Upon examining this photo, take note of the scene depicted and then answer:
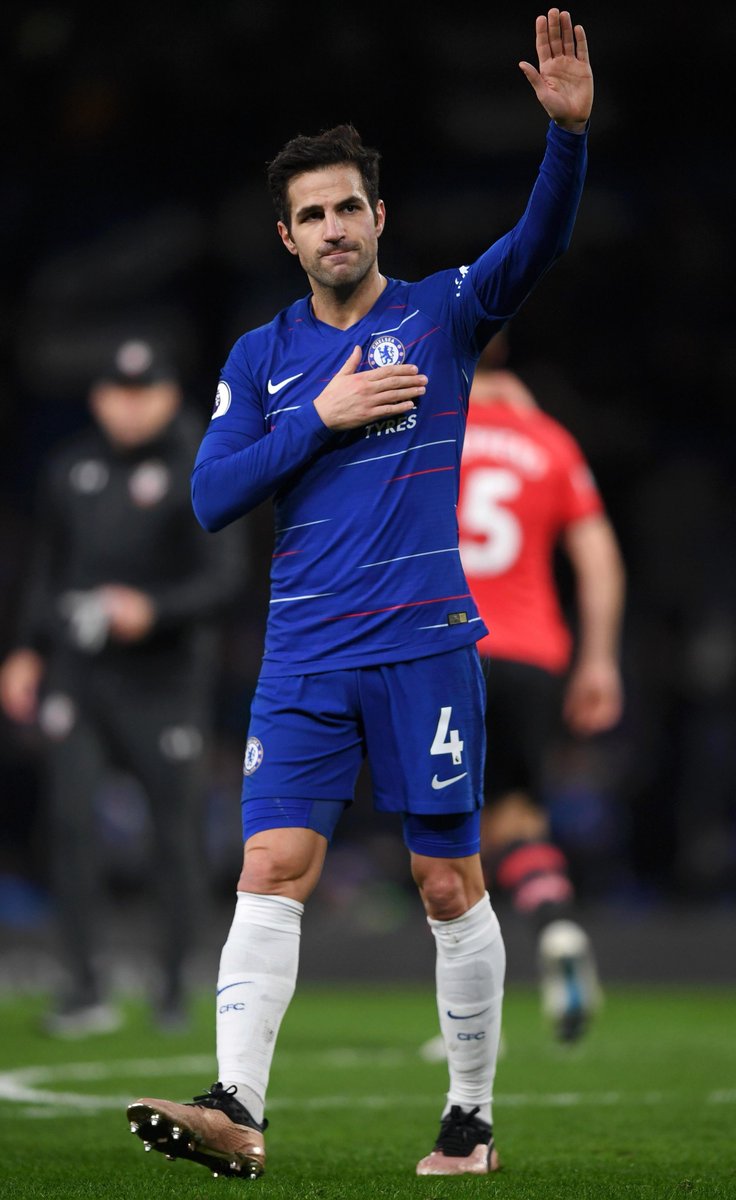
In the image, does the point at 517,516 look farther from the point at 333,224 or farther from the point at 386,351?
the point at 333,224

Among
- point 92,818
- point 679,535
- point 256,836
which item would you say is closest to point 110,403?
point 92,818

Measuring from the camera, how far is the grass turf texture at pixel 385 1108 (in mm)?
3607

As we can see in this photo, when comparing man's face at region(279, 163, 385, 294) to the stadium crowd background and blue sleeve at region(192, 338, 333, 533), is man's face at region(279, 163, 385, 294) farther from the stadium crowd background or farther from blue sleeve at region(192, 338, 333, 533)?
the stadium crowd background

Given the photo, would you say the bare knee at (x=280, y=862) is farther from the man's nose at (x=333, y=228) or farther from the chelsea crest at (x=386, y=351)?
the man's nose at (x=333, y=228)

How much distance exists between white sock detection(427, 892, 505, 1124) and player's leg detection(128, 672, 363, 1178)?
0.36 metres

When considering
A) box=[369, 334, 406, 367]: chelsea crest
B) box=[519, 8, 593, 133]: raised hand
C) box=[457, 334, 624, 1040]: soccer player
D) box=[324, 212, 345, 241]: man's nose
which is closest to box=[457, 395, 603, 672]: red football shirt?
box=[457, 334, 624, 1040]: soccer player

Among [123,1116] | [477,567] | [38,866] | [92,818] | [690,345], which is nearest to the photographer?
[123,1116]

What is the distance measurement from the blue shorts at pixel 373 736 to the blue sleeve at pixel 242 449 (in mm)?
385

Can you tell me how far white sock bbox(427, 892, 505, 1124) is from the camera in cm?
396

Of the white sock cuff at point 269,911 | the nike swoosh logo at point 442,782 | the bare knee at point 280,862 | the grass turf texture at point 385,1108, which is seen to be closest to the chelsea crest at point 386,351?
the nike swoosh logo at point 442,782

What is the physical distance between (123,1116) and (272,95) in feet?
33.9

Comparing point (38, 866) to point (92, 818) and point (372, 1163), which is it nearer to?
point (92, 818)

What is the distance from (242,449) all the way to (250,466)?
0.36ft

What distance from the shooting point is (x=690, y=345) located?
14.9 metres
